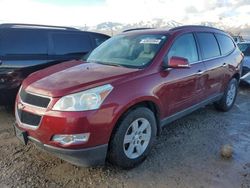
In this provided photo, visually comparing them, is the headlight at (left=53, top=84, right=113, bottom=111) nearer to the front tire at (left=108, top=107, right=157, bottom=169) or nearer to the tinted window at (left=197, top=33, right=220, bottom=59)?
the front tire at (left=108, top=107, right=157, bottom=169)

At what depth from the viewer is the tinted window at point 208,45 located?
16.1 feet

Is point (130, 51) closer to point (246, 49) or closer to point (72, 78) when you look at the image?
point (72, 78)

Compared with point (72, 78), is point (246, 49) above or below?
below

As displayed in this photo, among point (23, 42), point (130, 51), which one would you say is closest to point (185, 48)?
point (130, 51)

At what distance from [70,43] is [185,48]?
265 centimetres

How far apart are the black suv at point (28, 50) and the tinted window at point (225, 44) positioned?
2.90 meters

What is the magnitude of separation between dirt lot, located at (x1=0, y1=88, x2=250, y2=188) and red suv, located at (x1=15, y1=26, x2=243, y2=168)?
0.24 meters

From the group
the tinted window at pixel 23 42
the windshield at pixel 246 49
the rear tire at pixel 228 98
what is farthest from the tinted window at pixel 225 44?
the windshield at pixel 246 49

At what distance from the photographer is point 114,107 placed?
3.12 m

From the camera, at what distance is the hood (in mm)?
3123

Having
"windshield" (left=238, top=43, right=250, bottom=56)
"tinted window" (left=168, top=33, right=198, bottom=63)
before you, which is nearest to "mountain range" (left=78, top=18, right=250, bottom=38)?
"tinted window" (left=168, top=33, right=198, bottom=63)

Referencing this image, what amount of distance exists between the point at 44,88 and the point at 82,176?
43.6 inches

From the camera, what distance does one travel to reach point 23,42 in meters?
5.29

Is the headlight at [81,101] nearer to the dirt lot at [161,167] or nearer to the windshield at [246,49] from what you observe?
the dirt lot at [161,167]
